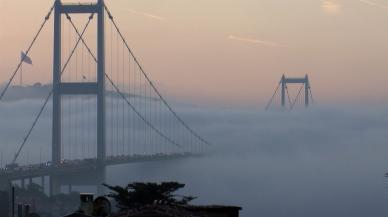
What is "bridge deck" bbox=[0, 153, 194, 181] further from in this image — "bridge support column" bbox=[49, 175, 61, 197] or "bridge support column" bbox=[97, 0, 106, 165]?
"bridge support column" bbox=[97, 0, 106, 165]

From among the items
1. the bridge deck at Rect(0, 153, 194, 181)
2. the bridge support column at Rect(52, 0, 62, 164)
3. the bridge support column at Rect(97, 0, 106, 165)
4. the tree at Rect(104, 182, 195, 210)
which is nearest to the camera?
the tree at Rect(104, 182, 195, 210)

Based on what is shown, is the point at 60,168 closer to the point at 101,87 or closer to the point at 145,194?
the point at 101,87

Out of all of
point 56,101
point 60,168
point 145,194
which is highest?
point 56,101

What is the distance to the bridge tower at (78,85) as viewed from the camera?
143000mm

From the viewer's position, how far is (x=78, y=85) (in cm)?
14588

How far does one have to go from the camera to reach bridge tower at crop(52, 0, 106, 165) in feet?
469

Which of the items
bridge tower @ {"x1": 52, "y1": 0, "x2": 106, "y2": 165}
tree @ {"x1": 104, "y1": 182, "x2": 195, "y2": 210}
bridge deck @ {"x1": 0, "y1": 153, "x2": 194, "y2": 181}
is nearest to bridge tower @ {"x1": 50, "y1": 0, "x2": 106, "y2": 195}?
bridge tower @ {"x1": 52, "y1": 0, "x2": 106, "y2": 165}

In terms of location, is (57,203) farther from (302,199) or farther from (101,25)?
(302,199)

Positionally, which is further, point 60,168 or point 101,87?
point 101,87

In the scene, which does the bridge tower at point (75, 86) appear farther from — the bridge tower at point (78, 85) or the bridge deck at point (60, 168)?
the bridge deck at point (60, 168)

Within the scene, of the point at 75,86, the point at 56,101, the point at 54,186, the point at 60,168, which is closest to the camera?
the point at 56,101

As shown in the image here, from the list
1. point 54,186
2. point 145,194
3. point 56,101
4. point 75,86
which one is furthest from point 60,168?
point 145,194

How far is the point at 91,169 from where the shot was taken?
5866 inches

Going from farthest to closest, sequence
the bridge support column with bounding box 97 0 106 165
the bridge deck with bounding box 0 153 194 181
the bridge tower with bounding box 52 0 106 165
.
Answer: the bridge support column with bounding box 97 0 106 165 < the bridge tower with bounding box 52 0 106 165 < the bridge deck with bounding box 0 153 194 181
